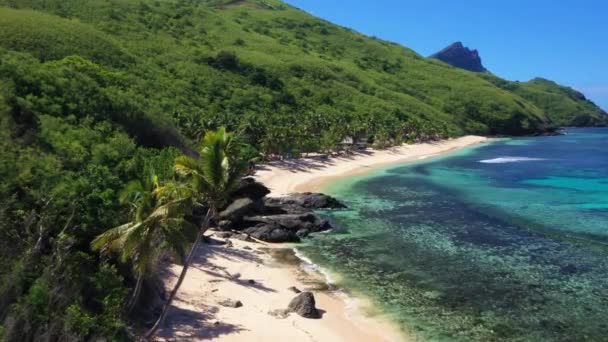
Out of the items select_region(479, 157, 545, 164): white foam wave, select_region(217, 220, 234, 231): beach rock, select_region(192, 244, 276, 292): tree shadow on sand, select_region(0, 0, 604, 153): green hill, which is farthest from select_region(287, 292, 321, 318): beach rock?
select_region(479, 157, 545, 164): white foam wave

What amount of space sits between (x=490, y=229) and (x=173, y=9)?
499 feet

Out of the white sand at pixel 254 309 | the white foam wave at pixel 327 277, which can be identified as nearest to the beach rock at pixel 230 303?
the white sand at pixel 254 309

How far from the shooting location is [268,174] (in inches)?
2793

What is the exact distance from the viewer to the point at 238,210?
45844mm

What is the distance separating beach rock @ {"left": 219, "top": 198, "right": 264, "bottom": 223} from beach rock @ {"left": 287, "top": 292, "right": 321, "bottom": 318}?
62.4ft

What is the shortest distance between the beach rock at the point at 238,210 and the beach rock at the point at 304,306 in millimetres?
19026

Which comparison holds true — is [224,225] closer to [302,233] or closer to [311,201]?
[302,233]

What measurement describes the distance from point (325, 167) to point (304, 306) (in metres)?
57.5

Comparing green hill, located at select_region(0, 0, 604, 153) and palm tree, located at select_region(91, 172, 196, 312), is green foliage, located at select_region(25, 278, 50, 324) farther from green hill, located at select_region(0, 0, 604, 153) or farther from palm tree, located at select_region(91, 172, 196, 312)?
green hill, located at select_region(0, 0, 604, 153)

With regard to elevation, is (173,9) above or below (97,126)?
above

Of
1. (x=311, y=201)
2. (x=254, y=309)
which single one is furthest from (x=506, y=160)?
(x=254, y=309)

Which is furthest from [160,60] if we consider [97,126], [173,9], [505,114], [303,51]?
[505,114]

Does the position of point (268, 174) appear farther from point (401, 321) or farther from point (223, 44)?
point (223, 44)

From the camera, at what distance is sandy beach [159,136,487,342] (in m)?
24.0
